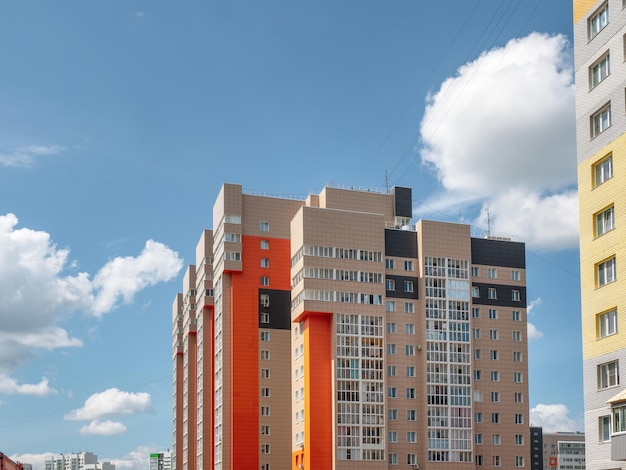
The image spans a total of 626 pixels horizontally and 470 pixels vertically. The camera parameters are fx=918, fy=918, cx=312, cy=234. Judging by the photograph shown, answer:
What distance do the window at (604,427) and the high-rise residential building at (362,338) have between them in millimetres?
46428

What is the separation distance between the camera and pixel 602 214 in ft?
165

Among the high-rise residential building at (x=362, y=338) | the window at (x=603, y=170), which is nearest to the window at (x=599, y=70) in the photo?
the window at (x=603, y=170)

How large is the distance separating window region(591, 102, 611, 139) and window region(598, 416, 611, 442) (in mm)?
15496

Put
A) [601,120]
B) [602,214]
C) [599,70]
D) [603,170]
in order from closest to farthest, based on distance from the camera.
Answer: [602,214], [603,170], [601,120], [599,70]

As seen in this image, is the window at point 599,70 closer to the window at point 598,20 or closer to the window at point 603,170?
the window at point 598,20

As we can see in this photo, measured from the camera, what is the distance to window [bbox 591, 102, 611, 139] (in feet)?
166

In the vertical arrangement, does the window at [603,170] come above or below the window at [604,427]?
above

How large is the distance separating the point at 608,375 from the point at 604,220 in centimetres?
837

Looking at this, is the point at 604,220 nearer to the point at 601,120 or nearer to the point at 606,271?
the point at 606,271

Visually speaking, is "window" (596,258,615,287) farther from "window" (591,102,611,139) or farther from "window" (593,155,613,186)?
"window" (591,102,611,139)

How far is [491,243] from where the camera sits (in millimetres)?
104625

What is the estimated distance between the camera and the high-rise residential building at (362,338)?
94500 millimetres

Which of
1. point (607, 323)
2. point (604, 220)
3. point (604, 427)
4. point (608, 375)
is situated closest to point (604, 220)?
point (604, 220)

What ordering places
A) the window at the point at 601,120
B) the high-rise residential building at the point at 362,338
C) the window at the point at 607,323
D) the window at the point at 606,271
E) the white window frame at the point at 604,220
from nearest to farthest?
the window at the point at 607,323, the window at the point at 606,271, the white window frame at the point at 604,220, the window at the point at 601,120, the high-rise residential building at the point at 362,338
